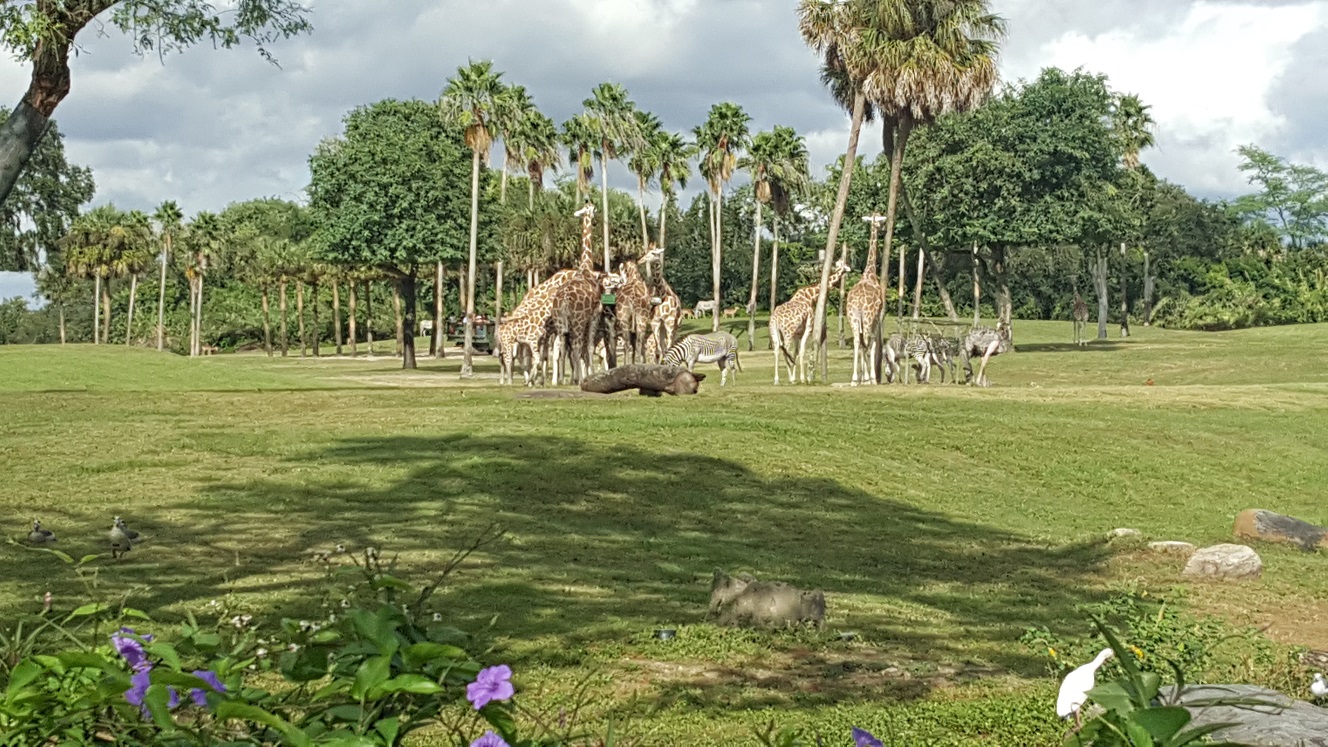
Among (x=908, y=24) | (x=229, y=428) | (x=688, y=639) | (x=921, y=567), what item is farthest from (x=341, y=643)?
(x=908, y=24)

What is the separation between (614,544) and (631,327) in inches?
871

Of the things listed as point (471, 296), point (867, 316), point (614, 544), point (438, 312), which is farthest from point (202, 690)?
point (438, 312)

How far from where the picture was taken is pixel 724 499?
1764 centimetres

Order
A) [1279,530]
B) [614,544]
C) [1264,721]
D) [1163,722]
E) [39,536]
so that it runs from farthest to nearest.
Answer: [1279,530], [614,544], [39,536], [1264,721], [1163,722]

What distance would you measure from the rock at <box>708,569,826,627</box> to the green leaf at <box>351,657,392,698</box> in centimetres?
726

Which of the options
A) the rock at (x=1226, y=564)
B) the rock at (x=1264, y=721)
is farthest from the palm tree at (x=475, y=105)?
the rock at (x=1264, y=721)

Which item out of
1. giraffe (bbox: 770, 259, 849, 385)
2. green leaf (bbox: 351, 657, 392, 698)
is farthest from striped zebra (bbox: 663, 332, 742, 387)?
green leaf (bbox: 351, 657, 392, 698)

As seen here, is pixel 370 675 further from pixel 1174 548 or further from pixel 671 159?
pixel 671 159

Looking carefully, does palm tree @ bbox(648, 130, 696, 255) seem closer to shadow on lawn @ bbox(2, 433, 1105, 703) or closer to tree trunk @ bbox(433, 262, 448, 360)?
tree trunk @ bbox(433, 262, 448, 360)

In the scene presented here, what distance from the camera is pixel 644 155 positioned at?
70.9 meters

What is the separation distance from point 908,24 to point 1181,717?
3784 cm

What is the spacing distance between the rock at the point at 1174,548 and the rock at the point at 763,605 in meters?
7.01

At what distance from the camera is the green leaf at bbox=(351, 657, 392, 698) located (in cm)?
314

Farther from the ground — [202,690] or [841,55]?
[841,55]
